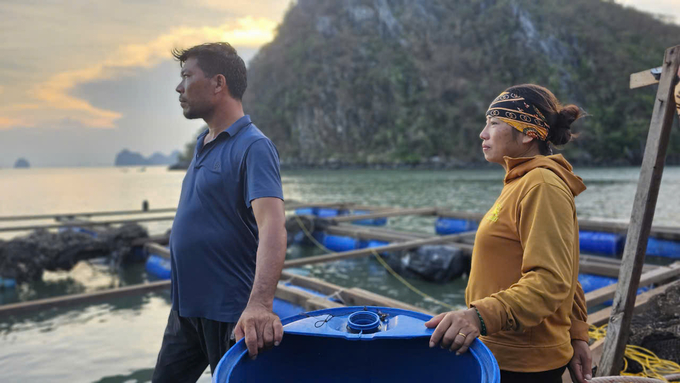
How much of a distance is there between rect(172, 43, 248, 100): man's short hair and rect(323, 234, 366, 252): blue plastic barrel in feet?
26.4

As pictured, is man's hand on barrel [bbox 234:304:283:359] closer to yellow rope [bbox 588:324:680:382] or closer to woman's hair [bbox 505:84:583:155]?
woman's hair [bbox 505:84:583:155]

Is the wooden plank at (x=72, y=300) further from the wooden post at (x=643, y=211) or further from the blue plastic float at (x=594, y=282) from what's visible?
the blue plastic float at (x=594, y=282)

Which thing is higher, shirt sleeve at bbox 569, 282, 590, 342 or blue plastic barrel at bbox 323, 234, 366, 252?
shirt sleeve at bbox 569, 282, 590, 342

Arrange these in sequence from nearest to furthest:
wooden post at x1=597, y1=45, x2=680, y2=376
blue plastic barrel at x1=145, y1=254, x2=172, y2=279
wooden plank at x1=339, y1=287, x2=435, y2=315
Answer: wooden post at x1=597, y1=45, x2=680, y2=376 < wooden plank at x1=339, y1=287, x2=435, y2=315 < blue plastic barrel at x1=145, y1=254, x2=172, y2=279

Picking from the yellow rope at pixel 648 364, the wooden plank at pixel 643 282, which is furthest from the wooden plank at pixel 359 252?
the yellow rope at pixel 648 364

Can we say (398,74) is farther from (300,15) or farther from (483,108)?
(300,15)

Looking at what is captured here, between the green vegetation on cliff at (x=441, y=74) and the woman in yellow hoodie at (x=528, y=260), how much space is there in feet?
240

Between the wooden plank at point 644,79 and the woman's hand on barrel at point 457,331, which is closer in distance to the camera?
the woman's hand on barrel at point 457,331

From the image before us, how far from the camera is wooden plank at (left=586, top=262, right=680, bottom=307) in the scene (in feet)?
15.3

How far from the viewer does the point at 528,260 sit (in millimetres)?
1373

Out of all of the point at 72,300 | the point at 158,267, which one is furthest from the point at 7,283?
the point at 72,300

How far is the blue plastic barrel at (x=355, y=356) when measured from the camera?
1471 mm

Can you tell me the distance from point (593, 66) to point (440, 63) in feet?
89.2

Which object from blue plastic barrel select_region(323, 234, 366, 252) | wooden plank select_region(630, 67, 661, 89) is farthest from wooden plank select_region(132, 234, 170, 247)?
wooden plank select_region(630, 67, 661, 89)
